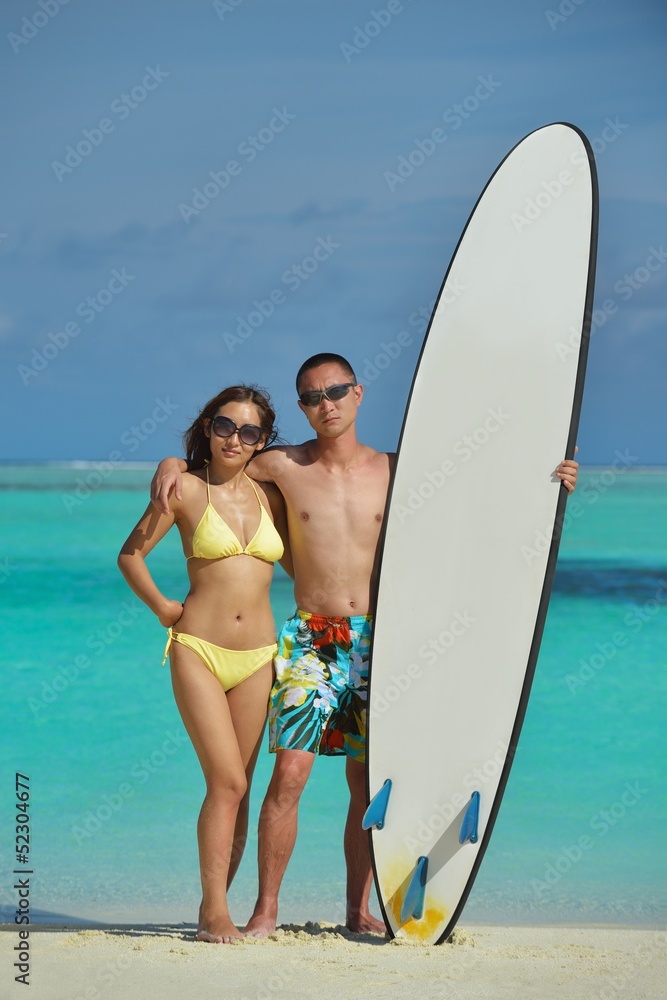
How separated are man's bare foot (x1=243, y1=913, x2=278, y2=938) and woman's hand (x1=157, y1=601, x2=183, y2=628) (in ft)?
3.31

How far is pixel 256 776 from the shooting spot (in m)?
8.63

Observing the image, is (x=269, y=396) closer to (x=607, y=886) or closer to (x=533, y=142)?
(x=533, y=142)

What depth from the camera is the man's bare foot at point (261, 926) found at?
145 inches

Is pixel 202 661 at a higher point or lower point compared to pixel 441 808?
higher

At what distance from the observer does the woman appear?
365cm

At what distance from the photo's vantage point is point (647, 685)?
41.0 feet

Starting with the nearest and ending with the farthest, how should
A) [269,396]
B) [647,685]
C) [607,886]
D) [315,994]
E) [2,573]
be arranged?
[315,994] < [269,396] < [607,886] < [647,685] < [2,573]

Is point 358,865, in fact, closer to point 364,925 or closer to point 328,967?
point 364,925

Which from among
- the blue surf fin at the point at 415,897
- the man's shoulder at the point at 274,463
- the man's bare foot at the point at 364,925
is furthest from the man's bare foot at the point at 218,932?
the man's shoulder at the point at 274,463

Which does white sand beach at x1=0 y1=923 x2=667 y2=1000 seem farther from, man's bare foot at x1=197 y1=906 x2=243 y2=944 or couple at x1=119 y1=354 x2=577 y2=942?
couple at x1=119 y1=354 x2=577 y2=942

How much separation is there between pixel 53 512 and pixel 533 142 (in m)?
31.4

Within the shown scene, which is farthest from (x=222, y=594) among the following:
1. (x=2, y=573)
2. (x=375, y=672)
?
(x=2, y=573)

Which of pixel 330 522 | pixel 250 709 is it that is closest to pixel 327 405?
pixel 330 522

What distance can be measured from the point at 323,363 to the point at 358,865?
5.77 feet
